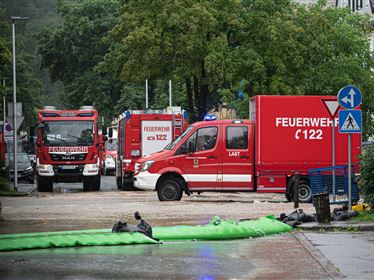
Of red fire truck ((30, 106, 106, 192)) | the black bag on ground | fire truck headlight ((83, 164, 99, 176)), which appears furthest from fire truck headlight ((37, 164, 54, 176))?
the black bag on ground

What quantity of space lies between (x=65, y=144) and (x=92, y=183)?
207cm

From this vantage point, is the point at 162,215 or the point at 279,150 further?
the point at 279,150

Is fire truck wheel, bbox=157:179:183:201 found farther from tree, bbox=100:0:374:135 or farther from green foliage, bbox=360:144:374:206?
tree, bbox=100:0:374:135

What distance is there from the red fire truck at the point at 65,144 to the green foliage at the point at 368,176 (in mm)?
19988

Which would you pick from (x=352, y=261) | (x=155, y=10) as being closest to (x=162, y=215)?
(x=352, y=261)

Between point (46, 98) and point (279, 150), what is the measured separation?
211 ft

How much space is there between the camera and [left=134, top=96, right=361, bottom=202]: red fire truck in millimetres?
29344

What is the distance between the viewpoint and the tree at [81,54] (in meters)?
77.7

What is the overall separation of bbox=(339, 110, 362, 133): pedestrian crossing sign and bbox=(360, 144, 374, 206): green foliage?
803 mm

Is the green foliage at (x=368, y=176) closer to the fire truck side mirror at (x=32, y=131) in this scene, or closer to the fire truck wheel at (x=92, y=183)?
the fire truck wheel at (x=92, y=183)

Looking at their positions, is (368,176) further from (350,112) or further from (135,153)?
(135,153)

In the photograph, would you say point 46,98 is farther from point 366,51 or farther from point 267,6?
point 267,6

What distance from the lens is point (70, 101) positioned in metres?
78.9

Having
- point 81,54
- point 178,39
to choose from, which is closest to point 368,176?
point 178,39
